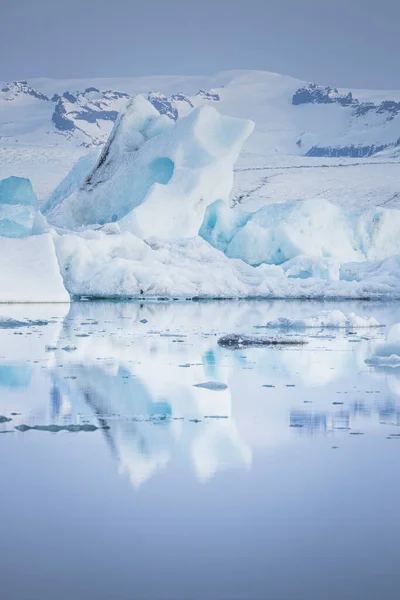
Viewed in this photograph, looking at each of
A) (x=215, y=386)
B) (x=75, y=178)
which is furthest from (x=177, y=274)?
(x=215, y=386)

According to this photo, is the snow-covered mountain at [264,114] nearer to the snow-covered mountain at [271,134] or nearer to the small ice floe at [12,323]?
the snow-covered mountain at [271,134]

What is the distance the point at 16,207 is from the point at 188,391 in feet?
52.6

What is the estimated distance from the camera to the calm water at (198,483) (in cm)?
234

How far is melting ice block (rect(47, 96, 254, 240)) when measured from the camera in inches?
734

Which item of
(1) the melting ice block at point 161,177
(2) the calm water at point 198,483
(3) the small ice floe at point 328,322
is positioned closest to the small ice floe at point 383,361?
(2) the calm water at point 198,483

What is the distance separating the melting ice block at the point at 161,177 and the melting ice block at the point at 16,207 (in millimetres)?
1459

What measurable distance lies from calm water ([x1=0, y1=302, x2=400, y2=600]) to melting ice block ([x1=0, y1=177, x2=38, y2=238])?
14025 mm

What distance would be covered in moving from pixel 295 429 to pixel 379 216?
16.3 meters

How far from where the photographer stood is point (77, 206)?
19.5 meters

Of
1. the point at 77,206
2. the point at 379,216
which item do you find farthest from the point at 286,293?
the point at 77,206

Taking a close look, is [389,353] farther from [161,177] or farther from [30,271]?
[161,177]

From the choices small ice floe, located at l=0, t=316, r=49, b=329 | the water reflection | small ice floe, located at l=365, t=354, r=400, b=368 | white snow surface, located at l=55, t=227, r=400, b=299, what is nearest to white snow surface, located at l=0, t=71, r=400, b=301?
white snow surface, located at l=55, t=227, r=400, b=299

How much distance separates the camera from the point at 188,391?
18.0 ft

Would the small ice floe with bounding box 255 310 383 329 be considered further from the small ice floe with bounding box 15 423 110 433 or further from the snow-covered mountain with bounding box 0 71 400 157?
the snow-covered mountain with bounding box 0 71 400 157
